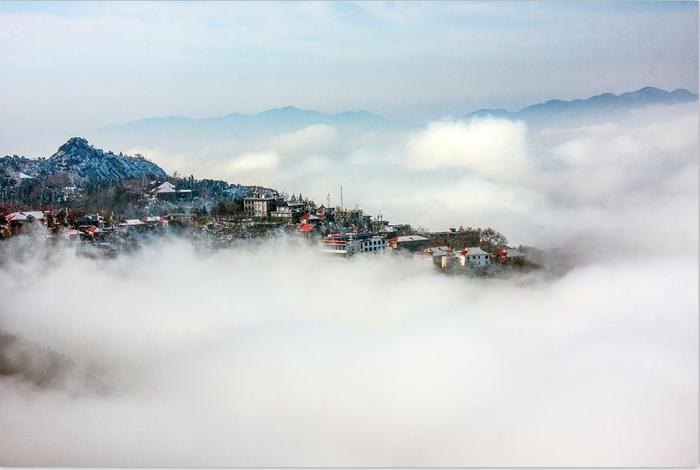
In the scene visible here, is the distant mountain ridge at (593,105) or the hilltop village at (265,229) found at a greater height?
the distant mountain ridge at (593,105)

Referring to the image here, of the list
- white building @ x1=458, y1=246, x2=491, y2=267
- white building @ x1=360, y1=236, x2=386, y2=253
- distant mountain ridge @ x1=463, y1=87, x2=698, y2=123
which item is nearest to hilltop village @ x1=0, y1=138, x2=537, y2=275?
white building @ x1=360, y1=236, x2=386, y2=253

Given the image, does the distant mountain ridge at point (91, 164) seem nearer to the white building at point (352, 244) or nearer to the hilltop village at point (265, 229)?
the hilltop village at point (265, 229)

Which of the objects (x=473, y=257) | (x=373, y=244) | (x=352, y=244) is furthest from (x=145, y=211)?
(x=473, y=257)

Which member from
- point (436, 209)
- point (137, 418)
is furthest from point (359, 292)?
point (137, 418)

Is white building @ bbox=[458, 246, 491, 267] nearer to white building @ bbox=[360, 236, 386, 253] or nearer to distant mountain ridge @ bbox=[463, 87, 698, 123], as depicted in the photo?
white building @ bbox=[360, 236, 386, 253]

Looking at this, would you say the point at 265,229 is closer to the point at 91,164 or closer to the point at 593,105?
the point at 91,164

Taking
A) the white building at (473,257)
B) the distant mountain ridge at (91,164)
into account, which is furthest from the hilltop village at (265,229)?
the distant mountain ridge at (91,164)

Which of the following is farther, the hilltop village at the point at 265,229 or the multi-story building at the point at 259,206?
the multi-story building at the point at 259,206

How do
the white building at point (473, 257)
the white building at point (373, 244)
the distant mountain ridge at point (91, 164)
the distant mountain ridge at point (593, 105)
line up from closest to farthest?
the distant mountain ridge at point (593, 105) < the white building at point (473, 257) < the white building at point (373, 244) < the distant mountain ridge at point (91, 164)
